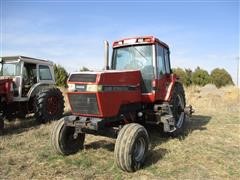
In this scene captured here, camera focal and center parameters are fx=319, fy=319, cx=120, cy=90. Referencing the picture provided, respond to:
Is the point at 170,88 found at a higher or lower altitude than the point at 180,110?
higher

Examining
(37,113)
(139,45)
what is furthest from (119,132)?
(37,113)

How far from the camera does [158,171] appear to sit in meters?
5.43

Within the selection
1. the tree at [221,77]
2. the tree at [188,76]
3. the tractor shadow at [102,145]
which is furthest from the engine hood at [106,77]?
the tree at [221,77]

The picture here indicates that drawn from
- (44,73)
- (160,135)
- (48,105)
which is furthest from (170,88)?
(44,73)

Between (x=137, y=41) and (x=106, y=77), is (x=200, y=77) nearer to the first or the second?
(x=137, y=41)

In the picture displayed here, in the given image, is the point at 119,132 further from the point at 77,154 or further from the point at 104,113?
the point at 77,154

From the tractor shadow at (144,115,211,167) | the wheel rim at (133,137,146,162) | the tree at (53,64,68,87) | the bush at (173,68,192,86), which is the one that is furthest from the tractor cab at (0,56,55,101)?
the bush at (173,68,192,86)

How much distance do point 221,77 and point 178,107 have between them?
108ft

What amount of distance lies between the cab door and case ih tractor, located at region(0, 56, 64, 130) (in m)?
3.95

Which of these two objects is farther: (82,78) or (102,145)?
(102,145)

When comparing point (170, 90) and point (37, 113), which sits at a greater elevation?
point (170, 90)

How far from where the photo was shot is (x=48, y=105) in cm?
991

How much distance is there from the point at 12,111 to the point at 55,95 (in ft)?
4.59

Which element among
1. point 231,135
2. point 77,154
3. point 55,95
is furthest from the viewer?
point 55,95
